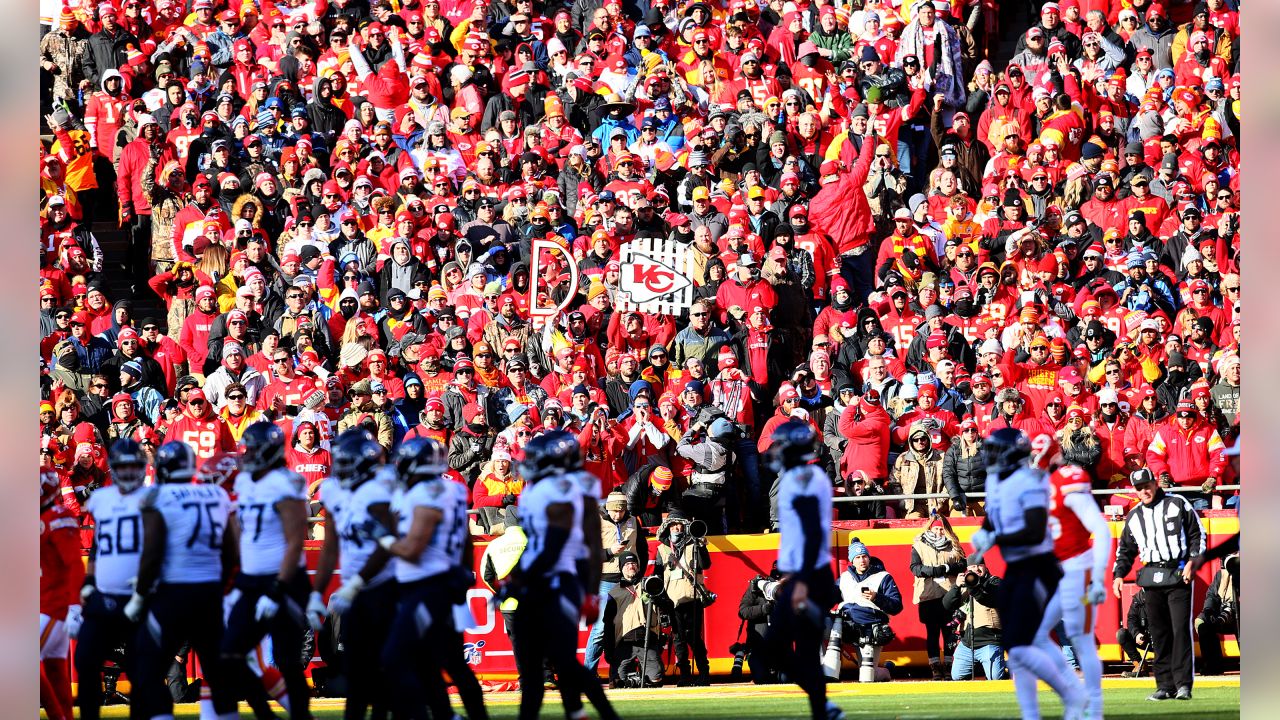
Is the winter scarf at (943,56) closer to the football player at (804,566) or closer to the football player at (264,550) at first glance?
the football player at (804,566)

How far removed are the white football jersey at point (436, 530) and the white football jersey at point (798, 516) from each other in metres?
2.03

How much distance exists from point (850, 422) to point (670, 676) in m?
2.73

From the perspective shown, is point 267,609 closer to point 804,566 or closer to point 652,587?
point 804,566

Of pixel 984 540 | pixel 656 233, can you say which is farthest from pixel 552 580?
pixel 656 233

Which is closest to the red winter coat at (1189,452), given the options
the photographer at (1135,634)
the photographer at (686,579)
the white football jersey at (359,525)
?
the photographer at (1135,634)

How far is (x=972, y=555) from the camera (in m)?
16.3

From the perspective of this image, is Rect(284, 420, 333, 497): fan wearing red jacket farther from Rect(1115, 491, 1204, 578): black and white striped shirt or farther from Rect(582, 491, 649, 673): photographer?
Rect(1115, 491, 1204, 578): black and white striped shirt

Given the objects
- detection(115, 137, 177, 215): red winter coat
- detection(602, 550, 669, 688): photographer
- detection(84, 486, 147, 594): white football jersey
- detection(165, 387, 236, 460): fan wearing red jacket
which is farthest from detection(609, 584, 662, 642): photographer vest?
detection(115, 137, 177, 215): red winter coat

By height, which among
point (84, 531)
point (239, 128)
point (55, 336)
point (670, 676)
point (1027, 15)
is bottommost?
point (670, 676)

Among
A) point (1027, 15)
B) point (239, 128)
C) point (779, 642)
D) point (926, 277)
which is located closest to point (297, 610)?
point (779, 642)

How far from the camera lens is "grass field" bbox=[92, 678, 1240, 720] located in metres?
14.1

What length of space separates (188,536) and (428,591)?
1.60 metres
